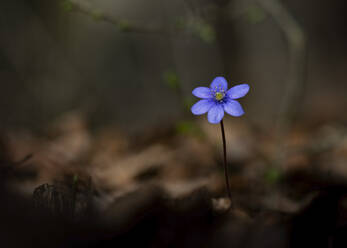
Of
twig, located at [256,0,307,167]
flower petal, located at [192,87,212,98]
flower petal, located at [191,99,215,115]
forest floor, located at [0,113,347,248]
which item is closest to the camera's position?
forest floor, located at [0,113,347,248]

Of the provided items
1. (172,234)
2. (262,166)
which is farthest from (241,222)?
(262,166)

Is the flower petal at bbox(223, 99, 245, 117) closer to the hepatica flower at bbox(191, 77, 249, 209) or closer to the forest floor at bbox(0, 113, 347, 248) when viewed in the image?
the hepatica flower at bbox(191, 77, 249, 209)

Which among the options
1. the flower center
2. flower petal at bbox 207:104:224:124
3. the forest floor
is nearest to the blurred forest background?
the forest floor

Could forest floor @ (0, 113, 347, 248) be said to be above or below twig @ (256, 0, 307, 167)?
below

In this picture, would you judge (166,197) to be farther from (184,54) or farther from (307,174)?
(184,54)

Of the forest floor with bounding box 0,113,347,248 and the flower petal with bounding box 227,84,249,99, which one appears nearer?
the forest floor with bounding box 0,113,347,248

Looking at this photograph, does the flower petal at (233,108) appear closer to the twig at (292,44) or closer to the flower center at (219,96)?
the flower center at (219,96)

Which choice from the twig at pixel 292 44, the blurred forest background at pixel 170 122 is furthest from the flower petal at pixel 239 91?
the twig at pixel 292 44

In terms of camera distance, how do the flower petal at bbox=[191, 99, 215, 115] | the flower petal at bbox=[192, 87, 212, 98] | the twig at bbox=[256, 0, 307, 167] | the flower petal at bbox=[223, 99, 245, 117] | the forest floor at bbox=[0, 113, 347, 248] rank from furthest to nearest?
1. the twig at bbox=[256, 0, 307, 167]
2. the flower petal at bbox=[192, 87, 212, 98]
3. the flower petal at bbox=[191, 99, 215, 115]
4. the flower petal at bbox=[223, 99, 245, 117]
5. the forest floor at bbox=[0, 113, 347, 248]
